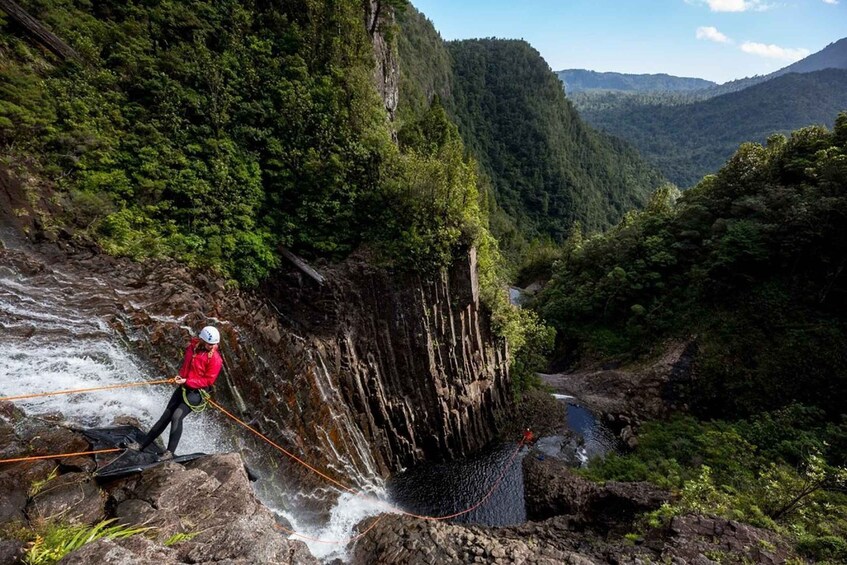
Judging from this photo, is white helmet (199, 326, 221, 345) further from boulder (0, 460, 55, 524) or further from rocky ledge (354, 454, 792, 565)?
rocky ledge (354, 454, 792, 565)

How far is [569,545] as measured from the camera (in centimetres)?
1135

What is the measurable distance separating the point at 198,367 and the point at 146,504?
7.45ft

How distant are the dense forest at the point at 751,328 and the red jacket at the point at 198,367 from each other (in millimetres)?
13478

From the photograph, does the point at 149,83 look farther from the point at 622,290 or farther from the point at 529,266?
the point at 529,266

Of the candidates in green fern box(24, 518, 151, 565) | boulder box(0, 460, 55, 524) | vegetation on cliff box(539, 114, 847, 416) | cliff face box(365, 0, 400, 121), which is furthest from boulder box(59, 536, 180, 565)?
vegetation on cliff box(539, 114, 847, 416)

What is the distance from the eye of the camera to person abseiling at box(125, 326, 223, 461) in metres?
7.14

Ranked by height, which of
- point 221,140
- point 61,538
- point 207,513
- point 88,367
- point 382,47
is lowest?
point 207,513

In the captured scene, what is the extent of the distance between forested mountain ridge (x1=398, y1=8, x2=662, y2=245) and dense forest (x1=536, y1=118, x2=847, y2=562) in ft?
226

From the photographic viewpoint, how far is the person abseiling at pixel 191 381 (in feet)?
23.4

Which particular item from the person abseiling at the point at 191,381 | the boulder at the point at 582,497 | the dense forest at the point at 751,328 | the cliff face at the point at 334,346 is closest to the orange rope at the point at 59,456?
the person abseiling at the point at 191,381

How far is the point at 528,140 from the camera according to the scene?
123 metres

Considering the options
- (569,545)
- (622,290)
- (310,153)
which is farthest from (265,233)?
(622,290)

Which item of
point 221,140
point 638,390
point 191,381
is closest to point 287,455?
point 191,381

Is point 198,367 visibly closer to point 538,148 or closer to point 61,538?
point 61,538
